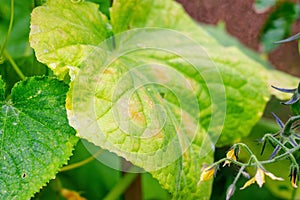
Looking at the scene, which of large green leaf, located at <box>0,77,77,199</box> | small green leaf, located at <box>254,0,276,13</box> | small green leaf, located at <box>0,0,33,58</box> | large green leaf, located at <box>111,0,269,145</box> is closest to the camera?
large green leaf, located at <box>0,77,77,199</box>

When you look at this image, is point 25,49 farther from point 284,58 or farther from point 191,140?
point 284,58

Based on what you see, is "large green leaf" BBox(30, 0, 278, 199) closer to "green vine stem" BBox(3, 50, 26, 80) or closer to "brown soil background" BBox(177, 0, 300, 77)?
"green vine stem" BBox(3, 50, 26, 80)

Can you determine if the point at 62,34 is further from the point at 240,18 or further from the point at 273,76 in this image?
the point at 240,18

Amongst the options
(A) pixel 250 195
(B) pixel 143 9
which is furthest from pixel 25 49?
(A) pixel 250 195

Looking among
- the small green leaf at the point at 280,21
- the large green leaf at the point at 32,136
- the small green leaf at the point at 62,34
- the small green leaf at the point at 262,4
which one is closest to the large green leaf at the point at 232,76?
the small green leaf at the point at 62,34

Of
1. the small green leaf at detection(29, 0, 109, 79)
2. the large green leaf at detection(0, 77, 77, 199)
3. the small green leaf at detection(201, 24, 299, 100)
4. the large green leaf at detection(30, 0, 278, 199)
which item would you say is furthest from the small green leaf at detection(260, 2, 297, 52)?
the large green leaf at detection(0, 77, 77, 199)

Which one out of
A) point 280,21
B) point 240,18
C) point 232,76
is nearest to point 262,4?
point 280,21
